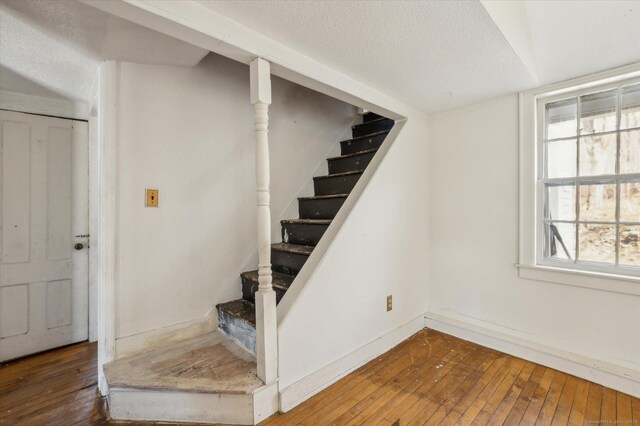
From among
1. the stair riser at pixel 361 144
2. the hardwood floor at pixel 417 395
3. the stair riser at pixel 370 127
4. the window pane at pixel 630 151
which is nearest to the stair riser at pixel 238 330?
the hardwood floor at pixel 417 395

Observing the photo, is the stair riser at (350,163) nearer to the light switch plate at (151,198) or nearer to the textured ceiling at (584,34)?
the textured ceiling at (584,34)

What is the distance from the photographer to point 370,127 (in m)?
3.24

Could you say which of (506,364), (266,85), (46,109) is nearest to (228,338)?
(266,85)

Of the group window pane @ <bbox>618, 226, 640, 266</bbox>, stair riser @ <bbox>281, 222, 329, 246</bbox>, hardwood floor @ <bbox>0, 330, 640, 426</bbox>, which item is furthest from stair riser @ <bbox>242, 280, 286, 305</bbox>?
window pane @ <bbox>618, 226, 640, 266</bbox>

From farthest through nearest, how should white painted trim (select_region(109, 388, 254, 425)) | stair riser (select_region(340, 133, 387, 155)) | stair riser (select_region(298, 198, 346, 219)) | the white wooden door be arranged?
stair riser (select_region(340, 133, 387, 155)) → stair riser (select_region(298, 198, 346, 219)) → the white wooden door → white painted trim (select_region(109, 388, 254, 425))

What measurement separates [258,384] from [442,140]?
2.46 m

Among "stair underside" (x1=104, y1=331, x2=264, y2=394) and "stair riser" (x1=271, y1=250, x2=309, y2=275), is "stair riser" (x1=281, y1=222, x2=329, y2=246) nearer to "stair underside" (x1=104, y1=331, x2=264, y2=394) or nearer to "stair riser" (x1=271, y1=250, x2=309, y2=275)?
"stair riser" (x1=271, y1=250, x2=309, y2=275)

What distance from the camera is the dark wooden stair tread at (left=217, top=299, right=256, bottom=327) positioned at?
1.98 metres

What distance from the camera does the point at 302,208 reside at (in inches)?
111

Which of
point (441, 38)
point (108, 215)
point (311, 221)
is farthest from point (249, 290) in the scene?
point (441, 38)

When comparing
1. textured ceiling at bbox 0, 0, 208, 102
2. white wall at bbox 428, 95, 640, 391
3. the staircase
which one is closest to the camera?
textured ceiling at bbox 0, 0, 208, 102

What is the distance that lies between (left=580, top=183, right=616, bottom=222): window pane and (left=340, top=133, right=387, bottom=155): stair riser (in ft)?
5.23

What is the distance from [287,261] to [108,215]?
123cm

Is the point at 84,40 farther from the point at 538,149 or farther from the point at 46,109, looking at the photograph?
the point at 538,149
